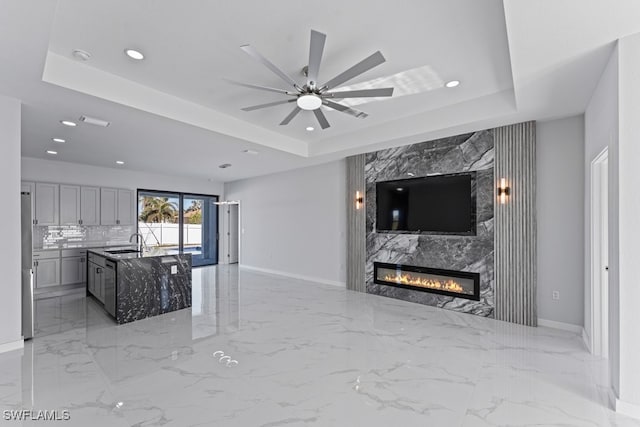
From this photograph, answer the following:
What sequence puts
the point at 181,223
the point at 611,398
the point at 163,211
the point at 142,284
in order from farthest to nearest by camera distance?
the point at 181,223, the point at 163,211, the point at 142,284, the point at 611,398

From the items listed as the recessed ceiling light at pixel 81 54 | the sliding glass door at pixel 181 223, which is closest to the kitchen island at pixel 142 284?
the recessed ceiling light at pixel 81 54

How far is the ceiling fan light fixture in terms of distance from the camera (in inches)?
116

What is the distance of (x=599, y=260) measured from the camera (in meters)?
3.29

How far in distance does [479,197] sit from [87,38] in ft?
16.4

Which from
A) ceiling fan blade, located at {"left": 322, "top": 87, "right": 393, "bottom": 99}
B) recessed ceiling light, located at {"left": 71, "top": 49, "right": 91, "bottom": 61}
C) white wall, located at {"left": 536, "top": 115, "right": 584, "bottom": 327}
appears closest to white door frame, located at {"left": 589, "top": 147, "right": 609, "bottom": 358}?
white wall, located at {"left": 536, "top": 115, "right": 584, "bottom": 327}

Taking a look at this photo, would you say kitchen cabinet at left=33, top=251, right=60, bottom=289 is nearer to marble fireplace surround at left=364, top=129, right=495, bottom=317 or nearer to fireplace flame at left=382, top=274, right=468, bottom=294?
marble fireplace surround at left=364, top=129, right=495, bottom=317

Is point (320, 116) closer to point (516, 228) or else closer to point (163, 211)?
point (516, 228)

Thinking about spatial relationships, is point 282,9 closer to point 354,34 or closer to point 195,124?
point 354,34

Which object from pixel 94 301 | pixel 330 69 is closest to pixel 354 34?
pixel 330 69

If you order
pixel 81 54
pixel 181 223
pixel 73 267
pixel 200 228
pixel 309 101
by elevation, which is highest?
pixel 81 54

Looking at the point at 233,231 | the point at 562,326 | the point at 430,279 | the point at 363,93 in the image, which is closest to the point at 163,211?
the point at 233,231

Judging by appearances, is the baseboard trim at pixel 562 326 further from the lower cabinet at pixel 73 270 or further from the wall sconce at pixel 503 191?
the lower cabinet at pixel 73 270

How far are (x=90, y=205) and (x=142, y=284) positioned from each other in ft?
11.4

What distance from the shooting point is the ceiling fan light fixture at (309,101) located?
9.70 ft
